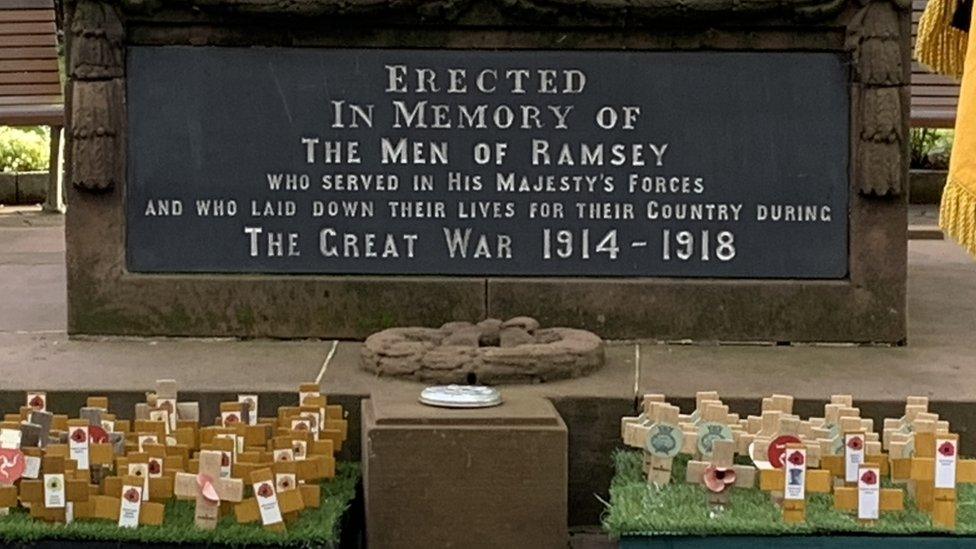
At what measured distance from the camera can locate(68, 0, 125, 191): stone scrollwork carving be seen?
626 cm

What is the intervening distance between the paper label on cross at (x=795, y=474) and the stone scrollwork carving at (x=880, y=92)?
1.93m

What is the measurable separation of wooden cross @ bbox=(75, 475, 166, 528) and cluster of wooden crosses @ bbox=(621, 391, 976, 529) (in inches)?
49.6

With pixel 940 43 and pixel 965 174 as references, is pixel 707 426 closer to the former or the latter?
pixel 965 174

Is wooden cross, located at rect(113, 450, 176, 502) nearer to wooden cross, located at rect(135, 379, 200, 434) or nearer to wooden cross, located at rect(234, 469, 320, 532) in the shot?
wooden cross, located at rect(234, 469, 320, 532)

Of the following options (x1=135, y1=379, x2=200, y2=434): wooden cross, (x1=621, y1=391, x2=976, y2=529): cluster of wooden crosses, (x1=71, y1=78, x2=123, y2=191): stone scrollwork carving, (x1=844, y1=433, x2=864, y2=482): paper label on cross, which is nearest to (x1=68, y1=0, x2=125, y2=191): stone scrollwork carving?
(x1=71, y1=78, x2=123, y2=191): stone scrollwork carving

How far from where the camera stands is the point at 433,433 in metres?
4.71

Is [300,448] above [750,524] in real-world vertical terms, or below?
above

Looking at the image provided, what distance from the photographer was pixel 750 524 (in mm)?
4473

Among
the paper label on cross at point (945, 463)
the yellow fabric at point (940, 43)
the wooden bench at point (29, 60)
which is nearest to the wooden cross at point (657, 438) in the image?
the paper label on cross at point (945, 463)

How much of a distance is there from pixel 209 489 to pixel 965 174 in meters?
2.50

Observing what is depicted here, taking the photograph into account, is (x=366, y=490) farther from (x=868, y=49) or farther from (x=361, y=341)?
(x=868, y=49)

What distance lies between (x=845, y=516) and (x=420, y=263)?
220cm

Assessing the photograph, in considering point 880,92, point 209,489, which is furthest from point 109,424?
point 880,92

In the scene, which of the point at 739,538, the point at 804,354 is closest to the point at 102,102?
the point at 804,354
